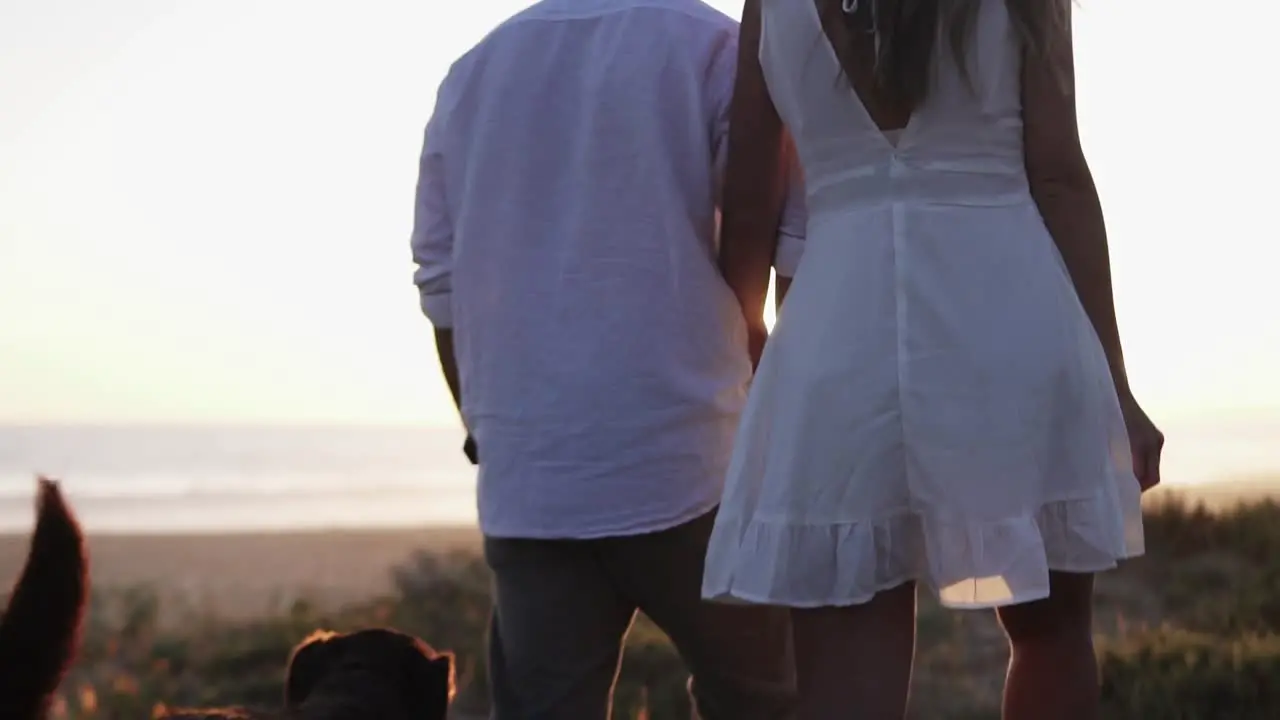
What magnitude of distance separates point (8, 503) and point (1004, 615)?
1644cm

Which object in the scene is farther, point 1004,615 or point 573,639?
point 573,639

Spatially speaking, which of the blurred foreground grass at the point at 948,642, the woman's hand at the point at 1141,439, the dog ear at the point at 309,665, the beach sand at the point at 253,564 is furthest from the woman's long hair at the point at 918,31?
the beach sand at the point at 253,564

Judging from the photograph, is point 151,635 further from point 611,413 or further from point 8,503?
point 8,503

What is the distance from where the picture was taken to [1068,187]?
213cm

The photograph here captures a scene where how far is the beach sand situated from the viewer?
375 inches

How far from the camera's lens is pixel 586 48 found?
8.45 feet

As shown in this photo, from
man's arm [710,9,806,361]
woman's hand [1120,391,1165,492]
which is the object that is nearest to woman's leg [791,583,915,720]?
woman's hand [1120,391,1165,492]

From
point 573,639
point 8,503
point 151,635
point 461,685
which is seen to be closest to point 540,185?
point 573,639

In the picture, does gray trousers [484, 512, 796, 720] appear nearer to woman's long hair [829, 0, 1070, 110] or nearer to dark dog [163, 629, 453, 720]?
dark dog [163, 629, 453, 720]

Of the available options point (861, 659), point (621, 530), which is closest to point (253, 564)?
point (621, 530)

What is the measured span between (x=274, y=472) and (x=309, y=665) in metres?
19.0

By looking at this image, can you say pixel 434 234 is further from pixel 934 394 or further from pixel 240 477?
pixel 240 477

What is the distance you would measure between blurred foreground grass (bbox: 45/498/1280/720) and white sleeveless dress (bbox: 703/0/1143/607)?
293 cm

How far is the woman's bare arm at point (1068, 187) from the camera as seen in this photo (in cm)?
210
